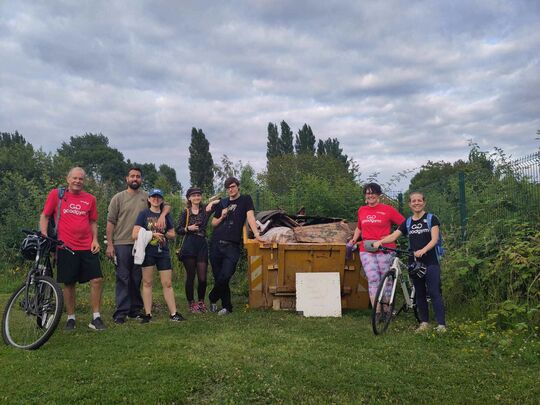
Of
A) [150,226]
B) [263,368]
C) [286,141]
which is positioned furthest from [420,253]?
[286,141]

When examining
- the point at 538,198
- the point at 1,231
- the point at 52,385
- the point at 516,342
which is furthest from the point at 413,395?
the point at 1,231

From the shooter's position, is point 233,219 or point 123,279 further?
point 233,219

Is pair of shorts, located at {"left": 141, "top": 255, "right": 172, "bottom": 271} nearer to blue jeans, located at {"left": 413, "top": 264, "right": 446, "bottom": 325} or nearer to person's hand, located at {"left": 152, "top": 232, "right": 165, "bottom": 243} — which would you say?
person's hand, located at {"left": 152, "top": 232, "right": 165, "bottom": 243}

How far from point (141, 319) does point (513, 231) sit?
5159mm

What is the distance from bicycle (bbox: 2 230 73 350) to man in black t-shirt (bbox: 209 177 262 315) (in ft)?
7.28

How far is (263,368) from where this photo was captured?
13.5 ft

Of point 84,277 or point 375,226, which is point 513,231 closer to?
point 375,226

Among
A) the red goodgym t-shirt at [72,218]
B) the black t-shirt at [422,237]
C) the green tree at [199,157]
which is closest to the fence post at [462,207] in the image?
the black t-shirt at [422,237]

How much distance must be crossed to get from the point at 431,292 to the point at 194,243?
322cm

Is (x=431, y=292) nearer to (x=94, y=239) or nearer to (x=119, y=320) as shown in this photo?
(x=119, y=320)

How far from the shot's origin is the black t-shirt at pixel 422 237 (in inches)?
224

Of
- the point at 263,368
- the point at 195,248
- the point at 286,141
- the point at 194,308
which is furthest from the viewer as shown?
the point at 286,141

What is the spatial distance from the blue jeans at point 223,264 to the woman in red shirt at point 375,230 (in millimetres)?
1812

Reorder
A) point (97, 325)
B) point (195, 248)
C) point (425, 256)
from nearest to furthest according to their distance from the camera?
point (425, 256) → point (97, 325) → point (195, 248)
